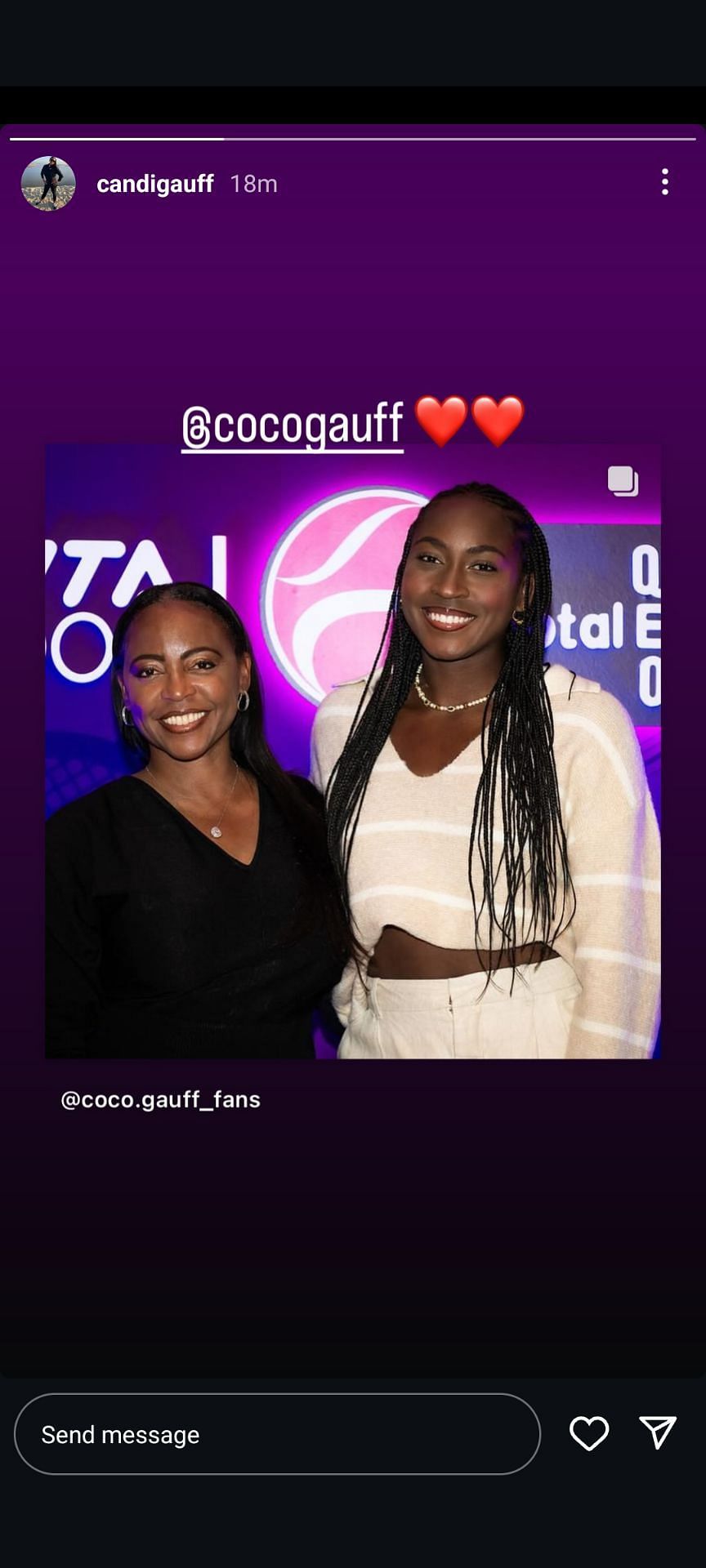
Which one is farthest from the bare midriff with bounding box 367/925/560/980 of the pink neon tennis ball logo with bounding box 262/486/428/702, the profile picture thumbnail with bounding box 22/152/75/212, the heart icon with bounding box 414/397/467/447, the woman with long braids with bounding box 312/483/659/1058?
the profile picture thumbnail with bounding box 22/152/75/212

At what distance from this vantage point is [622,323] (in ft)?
5.67

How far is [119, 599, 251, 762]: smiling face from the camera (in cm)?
189

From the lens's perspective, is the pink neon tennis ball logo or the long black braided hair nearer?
the pink neon tennis ball logo

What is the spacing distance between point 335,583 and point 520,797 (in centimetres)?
40

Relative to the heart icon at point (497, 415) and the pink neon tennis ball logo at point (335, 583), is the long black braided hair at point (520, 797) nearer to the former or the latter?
the pink neon tennis ball logo at point (335, 583)

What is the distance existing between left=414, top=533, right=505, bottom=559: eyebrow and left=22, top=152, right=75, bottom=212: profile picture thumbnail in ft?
2.07

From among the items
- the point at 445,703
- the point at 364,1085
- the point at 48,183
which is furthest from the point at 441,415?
the point at 364,1085

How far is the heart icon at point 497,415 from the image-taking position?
5.67ft

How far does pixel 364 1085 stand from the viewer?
68.2 inches

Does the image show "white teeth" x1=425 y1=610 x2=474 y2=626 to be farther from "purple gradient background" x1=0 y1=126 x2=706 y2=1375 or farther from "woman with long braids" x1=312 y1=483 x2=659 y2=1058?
"purple gradient background" x1=0 y1=126 x2=706 y2=1375

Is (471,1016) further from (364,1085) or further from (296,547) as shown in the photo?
(296,547)

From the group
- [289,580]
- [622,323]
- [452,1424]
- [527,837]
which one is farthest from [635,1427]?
[622,323]

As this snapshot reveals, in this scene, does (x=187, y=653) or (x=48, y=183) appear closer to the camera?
(x=48, y=183)

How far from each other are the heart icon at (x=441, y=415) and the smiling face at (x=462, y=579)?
0.43 feet
